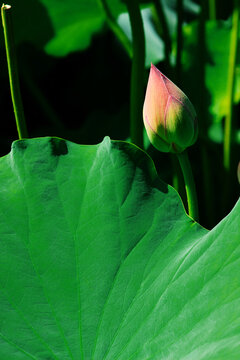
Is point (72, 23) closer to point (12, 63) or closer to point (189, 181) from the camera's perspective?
point (12, 63)

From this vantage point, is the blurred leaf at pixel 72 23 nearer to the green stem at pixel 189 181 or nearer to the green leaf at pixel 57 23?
the green leaf at pixel 57 23

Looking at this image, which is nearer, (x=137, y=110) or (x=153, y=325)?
(x=153, y=325)

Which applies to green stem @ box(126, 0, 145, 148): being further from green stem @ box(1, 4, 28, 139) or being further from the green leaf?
the green leaf

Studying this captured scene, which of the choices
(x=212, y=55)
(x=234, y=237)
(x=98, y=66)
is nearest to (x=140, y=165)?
(x=234, y=237)

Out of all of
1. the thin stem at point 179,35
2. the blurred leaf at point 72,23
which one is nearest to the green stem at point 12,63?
the thin stem at point 179,35

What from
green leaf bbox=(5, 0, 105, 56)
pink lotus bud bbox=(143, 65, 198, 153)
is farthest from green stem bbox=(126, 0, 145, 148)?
green leaf bbox=(5, 0, 105, 56)

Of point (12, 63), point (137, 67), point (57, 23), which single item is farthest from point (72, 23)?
point (12, 63)

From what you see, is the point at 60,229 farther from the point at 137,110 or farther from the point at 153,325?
the point at 137,110
